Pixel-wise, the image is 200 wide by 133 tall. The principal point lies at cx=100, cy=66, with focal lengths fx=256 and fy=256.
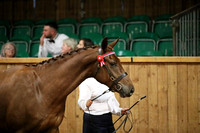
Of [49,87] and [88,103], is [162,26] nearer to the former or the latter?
[88,103]

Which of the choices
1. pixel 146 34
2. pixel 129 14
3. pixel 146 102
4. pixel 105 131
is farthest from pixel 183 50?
pixel 129 14

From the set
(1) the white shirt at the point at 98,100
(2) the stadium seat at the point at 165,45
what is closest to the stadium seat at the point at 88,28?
(2) the stadium seat at the point at 165,45

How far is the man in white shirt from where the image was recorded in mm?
5224

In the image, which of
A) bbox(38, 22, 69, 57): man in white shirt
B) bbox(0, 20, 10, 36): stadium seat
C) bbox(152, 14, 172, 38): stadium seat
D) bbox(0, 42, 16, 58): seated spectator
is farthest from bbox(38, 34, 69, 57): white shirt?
bbox(0, 20, 10, 36): stadium seat

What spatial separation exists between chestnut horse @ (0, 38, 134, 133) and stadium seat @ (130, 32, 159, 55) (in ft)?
12.5

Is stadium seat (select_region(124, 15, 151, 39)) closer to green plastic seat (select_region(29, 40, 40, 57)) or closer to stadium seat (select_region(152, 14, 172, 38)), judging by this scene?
stadium seat (select_region(152, 14, 172, 38))

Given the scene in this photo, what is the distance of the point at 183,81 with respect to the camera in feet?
12.2

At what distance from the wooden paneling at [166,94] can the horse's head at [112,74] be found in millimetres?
1386

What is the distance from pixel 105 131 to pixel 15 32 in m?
6.47

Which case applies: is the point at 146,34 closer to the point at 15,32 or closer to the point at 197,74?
the point at 197,74

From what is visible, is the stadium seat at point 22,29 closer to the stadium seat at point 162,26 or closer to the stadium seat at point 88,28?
the stadium seat at point 88,28

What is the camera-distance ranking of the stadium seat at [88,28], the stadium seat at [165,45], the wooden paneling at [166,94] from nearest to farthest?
the wooden paneling at [166,94], the stadium seat at [165,45], the stadium seat at [88,28]

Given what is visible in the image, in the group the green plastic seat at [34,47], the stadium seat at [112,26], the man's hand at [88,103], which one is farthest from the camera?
the stadium seat at [112,26]

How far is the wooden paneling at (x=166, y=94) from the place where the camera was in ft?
12.0
